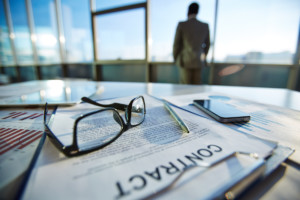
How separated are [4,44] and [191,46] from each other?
17.2 feet

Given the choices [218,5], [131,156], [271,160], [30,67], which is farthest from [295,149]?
[30,67]

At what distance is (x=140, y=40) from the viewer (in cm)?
304

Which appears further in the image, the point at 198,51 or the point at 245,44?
the point at 245,44

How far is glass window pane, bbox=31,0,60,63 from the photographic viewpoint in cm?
372

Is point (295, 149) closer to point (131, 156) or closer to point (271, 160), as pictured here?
point (271, 160)

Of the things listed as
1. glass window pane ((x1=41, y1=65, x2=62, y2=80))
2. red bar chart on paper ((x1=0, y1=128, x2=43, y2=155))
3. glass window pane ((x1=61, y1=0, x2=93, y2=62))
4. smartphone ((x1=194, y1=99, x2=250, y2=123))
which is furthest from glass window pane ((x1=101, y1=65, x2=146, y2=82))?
red bar chart on paper ((x1=0, y1=128, x2=43, y2=155))

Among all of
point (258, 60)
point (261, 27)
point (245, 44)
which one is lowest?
point (258, 60)

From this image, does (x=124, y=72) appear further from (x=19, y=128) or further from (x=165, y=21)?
(x=19, y=128)

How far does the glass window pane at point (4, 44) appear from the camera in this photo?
3.84 meters

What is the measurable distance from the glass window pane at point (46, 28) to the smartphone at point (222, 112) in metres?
4.63

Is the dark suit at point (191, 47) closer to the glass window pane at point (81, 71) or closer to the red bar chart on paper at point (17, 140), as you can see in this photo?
the red bar chart on paper at point (17, 140)

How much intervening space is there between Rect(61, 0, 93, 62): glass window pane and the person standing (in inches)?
108

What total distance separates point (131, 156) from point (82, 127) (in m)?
0.12

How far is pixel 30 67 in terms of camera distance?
4250 mm
